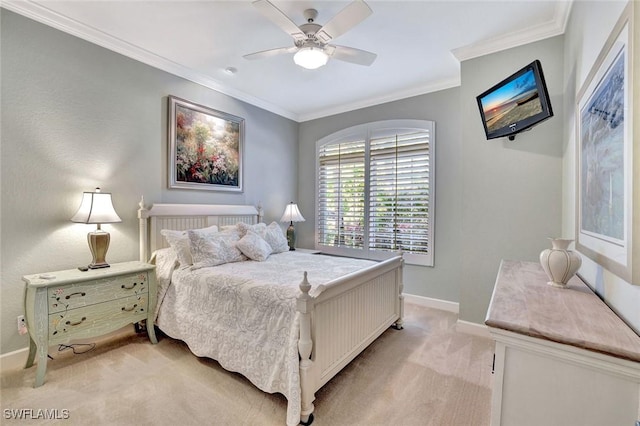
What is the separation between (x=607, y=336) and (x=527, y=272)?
3.24 feet

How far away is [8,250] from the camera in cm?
223

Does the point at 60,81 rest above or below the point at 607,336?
above

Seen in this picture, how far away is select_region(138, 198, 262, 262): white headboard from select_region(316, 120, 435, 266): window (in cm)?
146

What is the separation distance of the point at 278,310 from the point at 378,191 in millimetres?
2721

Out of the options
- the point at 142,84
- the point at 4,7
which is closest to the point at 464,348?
the point at 142,84

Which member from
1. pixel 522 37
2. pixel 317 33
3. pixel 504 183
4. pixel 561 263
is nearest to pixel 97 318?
pixel 317 33

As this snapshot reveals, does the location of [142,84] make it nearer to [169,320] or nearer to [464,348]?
[169,320]

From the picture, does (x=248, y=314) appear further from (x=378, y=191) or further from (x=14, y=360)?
(x=378, y=191)

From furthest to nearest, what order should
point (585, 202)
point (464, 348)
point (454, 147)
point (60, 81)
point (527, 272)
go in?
1. point (454, 147)
2. point (464, 348)
3. point (60, 81)
4. point (527, 272)
5. point (585, 202)

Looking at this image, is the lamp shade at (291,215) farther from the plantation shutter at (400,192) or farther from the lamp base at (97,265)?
the lamp base at (97,265)

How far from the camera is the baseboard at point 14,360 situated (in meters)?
2.21

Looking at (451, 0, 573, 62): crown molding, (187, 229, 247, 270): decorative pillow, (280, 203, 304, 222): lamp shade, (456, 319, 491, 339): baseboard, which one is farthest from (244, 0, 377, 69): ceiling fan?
(456, 319, 491, 339): baseboard

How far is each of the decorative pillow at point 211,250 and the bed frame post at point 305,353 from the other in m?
1.33

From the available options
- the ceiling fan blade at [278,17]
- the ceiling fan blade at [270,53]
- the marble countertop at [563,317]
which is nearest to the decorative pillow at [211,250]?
the ceiling fan blade at [270,53]
